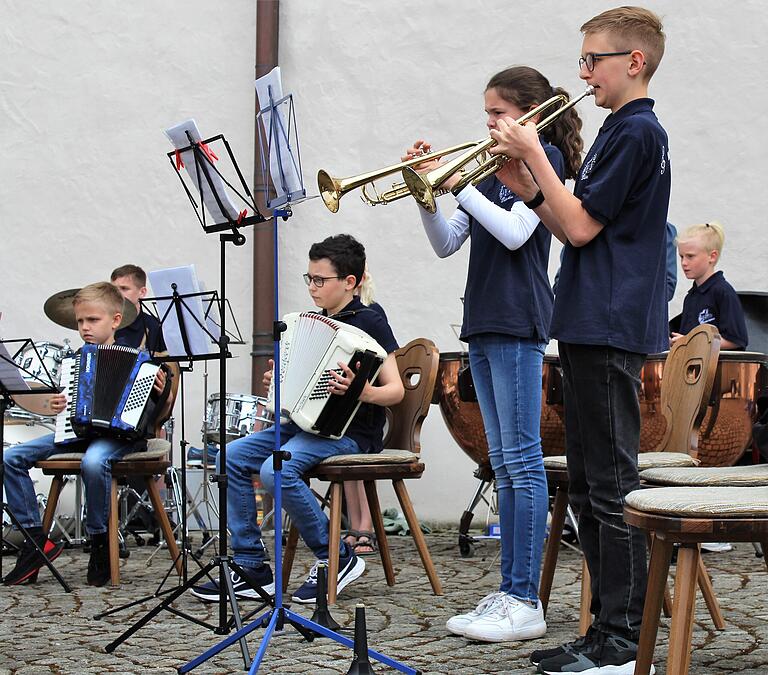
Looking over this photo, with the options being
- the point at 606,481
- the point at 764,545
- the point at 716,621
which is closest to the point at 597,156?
the point at 606,481

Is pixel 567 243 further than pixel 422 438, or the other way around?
pixel 422 438

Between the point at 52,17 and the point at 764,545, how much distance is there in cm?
651

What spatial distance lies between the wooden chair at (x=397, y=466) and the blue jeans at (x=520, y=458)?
34.3 inches

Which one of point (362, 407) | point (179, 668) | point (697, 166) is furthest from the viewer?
point (697, 166)

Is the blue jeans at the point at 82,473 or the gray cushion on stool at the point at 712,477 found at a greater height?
the gray cushion on stool at the point at 712,477

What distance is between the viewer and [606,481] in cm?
323

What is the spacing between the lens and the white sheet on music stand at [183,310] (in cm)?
451

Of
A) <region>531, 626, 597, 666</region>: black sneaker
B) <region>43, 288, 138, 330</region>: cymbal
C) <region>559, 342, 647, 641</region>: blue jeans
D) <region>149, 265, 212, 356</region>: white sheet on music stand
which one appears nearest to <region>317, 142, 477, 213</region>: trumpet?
<region>559, 342, 647, 641</region>: blue jeans

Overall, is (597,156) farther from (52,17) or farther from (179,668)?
(52,17)

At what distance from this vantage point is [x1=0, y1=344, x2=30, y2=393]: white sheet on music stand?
5.27 meters

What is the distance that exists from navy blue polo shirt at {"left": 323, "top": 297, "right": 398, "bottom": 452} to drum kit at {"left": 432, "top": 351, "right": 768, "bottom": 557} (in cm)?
67

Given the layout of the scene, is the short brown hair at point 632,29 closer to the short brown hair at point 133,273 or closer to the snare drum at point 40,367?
the snare drum at point 40,367

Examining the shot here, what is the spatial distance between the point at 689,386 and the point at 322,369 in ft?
4.78

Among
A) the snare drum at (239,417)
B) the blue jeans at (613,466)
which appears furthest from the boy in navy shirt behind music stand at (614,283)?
the snare drum at (239,417)
